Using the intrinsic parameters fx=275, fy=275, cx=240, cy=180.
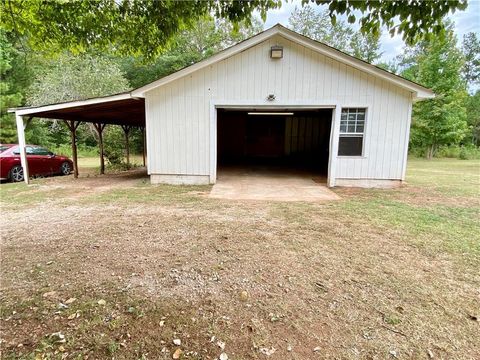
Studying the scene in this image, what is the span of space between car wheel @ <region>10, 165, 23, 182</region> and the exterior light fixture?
30.4 feet

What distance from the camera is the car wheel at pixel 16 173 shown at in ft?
30.8

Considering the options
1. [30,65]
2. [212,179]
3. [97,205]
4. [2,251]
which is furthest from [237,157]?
[30,65]

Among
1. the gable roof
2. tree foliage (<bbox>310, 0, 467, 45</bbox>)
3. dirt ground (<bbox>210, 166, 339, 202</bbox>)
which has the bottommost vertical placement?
dirt ground (<bbox>210, 166, 339, 202</bbox>)

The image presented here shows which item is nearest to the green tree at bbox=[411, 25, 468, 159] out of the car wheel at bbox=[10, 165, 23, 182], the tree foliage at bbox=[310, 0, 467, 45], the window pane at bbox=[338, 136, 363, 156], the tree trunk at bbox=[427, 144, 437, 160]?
the tree trunk at bbox=[427, 144, 437, 160]

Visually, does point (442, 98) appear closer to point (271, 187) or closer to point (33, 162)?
point (271, 187)

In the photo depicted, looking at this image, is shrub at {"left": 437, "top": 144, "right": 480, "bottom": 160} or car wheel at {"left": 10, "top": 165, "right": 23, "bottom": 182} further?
shrub at {"left": 437, "top": 144, "right": 480, "bottom": 160}

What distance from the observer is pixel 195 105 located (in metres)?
7.74

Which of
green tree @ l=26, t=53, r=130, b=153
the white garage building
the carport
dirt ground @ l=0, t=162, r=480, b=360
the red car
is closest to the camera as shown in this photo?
dirt ground @ l=0, t=162, r=480, b=360

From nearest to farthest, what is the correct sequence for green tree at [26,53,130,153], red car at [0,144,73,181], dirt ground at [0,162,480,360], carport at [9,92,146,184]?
dirt ground at [0,162,480,360], carport at [9,92,146,184], red car at [0,144,73,181], green tree at [26,53,130,153]

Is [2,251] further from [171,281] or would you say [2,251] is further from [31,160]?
[31,160]

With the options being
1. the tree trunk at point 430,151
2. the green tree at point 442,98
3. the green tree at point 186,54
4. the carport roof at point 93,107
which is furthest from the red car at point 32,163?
the tree trunk at point 430,151

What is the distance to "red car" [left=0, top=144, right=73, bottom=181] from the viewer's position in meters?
9.22

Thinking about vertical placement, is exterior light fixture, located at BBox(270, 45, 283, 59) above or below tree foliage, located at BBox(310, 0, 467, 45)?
above

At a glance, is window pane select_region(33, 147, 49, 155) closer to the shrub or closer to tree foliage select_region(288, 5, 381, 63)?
tree foliage select_region(288, 5, 381, 63)
